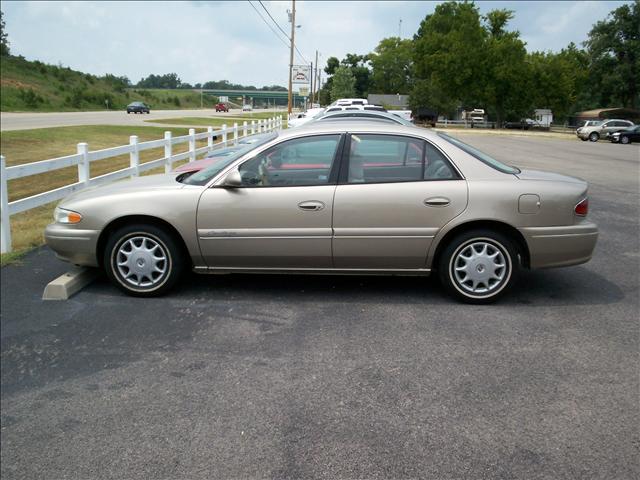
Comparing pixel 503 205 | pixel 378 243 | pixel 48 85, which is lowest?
pixel 378 243

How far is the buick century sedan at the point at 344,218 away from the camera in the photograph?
5359 mm

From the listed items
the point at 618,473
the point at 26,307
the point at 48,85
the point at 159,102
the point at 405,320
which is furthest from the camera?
the point at 159,102

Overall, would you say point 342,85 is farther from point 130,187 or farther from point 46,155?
point 130,187

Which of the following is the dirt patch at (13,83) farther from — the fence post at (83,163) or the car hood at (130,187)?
the car hood at (130,187)

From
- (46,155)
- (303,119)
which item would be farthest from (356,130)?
(303,119)

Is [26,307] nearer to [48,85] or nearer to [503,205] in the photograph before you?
[503,205]

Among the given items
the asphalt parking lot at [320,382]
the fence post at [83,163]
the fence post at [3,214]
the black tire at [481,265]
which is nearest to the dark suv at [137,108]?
the fence post at [83,163]

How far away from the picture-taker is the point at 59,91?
58.5 m

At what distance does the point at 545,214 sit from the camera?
537 cm

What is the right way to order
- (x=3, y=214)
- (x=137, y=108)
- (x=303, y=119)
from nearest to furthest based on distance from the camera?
(x=3, y=214), (x=303, y=119), (x=137, y=108)

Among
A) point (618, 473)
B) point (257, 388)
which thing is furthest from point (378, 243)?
point (618, 473)

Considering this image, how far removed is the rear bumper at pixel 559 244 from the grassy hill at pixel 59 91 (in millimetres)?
52893

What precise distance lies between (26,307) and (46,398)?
1893mm

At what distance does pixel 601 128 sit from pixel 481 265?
4669cm
